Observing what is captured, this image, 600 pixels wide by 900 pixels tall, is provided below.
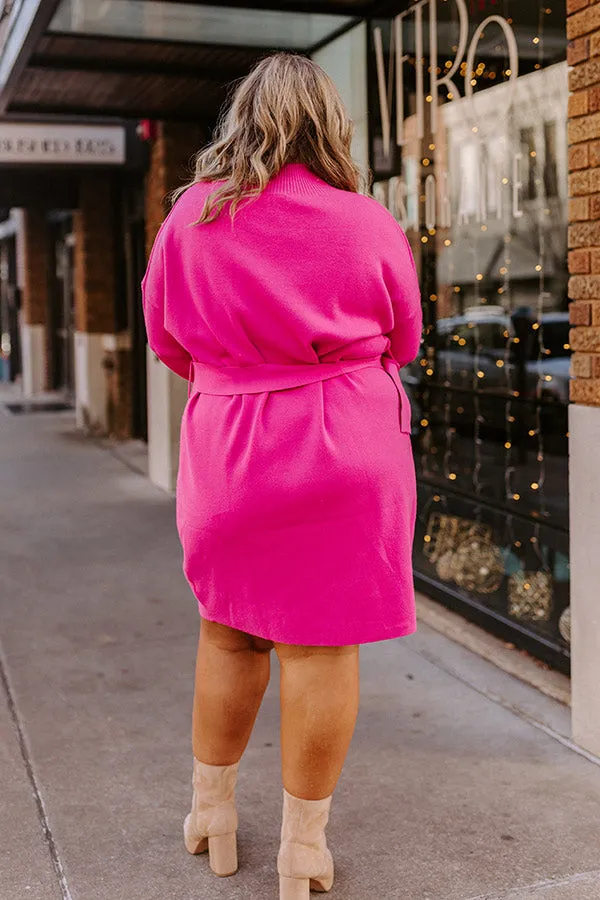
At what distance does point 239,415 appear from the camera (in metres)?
2.41

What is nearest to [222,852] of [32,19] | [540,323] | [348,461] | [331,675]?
[331,675]

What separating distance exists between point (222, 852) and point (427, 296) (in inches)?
134

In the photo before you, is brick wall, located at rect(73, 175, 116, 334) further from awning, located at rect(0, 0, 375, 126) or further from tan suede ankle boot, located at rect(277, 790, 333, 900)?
tan suede ankle boot, located at rect(277, 790, 333, 900)

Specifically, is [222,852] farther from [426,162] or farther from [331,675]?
[426,162]

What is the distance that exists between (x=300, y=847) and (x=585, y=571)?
139 centimetres

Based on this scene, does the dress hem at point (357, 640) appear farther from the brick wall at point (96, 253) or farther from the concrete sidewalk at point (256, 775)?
the brick wall at point (96, 253)

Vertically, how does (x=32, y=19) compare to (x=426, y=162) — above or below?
above

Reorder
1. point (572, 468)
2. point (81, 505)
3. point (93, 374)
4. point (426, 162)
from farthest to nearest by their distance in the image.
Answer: point (93, 374) → point (81, 505) → point (426, 162) → point (572, 468)

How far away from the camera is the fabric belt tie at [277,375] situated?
93.8 inches

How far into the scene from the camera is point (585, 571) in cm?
340

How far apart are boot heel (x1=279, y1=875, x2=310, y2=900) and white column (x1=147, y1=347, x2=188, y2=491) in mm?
6096

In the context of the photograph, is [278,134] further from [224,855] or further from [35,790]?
[35,790]

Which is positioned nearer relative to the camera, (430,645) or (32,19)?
(430,645)

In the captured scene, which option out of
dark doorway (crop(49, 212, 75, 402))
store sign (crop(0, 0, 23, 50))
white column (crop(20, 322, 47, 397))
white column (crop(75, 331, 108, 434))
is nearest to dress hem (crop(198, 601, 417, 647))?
store sign (crop(0, 0, 23, 50))
